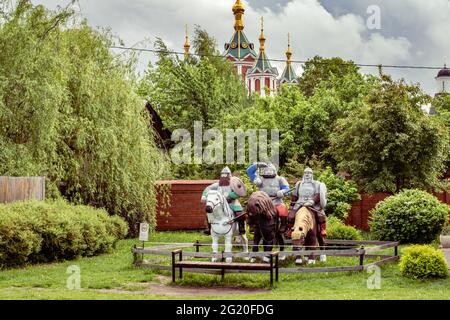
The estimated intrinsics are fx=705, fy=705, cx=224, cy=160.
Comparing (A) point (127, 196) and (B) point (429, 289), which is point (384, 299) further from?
(A) point (127, 196)

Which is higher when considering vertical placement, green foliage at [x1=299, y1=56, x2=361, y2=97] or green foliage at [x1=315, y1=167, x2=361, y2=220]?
green foliage at [x1=299, y1=56, x2=361, y2=97]

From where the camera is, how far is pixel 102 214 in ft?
69.6

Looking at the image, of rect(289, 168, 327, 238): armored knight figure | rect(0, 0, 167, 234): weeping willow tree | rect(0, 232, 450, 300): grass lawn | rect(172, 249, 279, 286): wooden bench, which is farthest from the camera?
rect(0, 0, 167, 234): weeping willow tree

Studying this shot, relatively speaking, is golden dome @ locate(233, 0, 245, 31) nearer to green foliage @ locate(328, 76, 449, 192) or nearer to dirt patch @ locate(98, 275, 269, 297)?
green foliage @ locate(328, 76, 449, 192)

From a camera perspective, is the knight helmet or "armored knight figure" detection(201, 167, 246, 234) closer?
"armored knight figure" detection(201, 167, 246, 234)

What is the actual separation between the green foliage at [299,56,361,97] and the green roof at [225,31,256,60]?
2272 cm

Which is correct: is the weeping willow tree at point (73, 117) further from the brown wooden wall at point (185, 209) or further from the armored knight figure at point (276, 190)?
the armored knight figure at point (276, 190)

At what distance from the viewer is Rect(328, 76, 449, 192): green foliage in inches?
1049

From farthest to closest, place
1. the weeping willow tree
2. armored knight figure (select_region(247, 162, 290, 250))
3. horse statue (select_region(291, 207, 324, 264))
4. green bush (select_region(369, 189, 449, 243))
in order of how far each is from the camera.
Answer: green bush (select_region(369, 189, 449, 243)), the weeping willow tree, armored knight figure (select_region(247, 162, 290, 250)), horse statue (select_region(291, 207, 324, 264))

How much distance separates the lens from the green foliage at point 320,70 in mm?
55156

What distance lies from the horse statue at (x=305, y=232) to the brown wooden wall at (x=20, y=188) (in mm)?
7459

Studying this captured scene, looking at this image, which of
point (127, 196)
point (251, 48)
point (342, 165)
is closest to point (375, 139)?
point (342, 165)

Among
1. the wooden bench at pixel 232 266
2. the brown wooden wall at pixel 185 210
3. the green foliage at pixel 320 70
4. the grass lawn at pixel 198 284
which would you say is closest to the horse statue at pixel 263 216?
the grass lawn at pixel 198 284

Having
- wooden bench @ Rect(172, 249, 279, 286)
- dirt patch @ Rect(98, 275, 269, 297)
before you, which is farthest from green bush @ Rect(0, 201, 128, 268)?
wooden bench @ Rect(172, 249, 279, 286)
